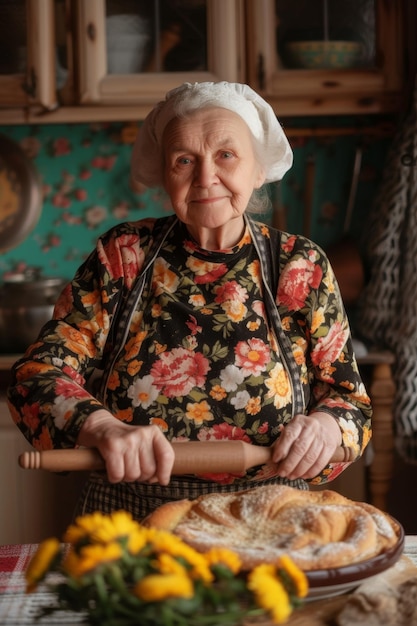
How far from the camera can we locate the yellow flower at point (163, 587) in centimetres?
66

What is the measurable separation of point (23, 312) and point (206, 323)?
121cm

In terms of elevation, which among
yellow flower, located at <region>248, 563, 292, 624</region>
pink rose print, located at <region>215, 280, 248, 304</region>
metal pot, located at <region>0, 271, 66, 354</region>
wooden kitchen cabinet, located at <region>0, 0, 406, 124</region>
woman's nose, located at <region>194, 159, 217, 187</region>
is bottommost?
metal pot, located at <region>0, 271, 66, 354</region>

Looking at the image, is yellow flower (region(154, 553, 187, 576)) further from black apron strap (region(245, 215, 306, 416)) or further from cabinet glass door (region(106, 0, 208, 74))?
cabinet glass door (region(106, 0, 208, 74))

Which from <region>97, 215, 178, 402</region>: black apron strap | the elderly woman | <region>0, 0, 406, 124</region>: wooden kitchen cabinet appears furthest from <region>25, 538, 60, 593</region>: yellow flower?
<region>0, 0, 406, 124</region>: wooden kitchen cabinet

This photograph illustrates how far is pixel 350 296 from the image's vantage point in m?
2.62

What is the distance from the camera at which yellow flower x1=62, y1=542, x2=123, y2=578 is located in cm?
70

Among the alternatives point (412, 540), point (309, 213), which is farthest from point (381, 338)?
point (412, 540)

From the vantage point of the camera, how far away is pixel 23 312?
2.48 meters

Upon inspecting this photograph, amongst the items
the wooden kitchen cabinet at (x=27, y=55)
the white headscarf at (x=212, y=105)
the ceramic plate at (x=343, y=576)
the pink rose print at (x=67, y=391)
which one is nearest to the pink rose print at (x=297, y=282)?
the white headscarf at (x=212, y=105)

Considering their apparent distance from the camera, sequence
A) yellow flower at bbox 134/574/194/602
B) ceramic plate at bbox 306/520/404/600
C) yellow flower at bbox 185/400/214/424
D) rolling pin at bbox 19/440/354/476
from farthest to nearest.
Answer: yellow flower at bbox 185/400/214/424 < rolling pin at bbox 19/440/354/476 < ceramic plate at bbox 306/520/404/600 < yellow flower at bbox 134/574/194/602

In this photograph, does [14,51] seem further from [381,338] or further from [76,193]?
[381,338]

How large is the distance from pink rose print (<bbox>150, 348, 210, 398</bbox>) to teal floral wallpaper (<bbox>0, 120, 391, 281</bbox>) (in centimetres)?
150

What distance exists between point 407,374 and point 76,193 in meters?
1.22

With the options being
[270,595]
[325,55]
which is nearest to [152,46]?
[325,55]
